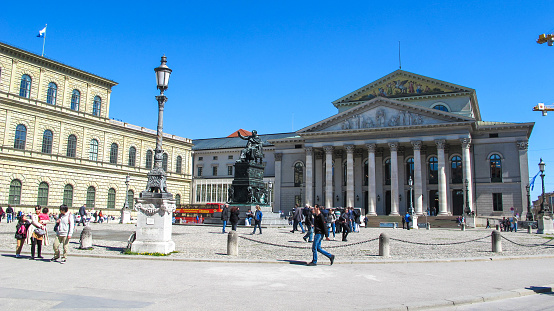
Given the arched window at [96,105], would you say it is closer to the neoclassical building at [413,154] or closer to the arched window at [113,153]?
the arched window at [113,153]

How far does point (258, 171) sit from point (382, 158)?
104 feet

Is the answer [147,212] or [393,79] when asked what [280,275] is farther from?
[393,79]

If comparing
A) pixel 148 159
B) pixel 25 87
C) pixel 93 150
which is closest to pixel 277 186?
pixel 148 159

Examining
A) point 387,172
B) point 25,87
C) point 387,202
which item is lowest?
point 387,202

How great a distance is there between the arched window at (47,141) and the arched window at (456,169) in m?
48.9

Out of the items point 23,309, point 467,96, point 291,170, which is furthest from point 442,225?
point 23,309

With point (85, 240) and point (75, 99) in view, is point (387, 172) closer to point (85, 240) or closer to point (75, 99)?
point (75, 99)

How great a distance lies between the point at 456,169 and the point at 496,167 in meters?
4.64

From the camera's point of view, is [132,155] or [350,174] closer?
[350,174]

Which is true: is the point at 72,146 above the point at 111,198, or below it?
above

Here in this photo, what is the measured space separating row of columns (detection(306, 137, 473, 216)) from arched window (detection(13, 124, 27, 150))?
34.4 meters

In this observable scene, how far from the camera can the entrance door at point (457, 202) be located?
182 ft

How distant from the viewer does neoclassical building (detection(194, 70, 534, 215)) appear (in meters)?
53.1

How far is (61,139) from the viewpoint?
1999 inches
